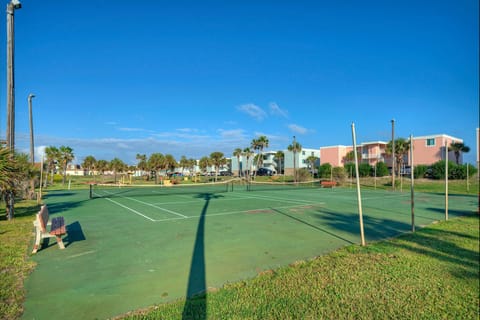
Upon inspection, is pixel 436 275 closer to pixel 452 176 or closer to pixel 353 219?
pixel 353 219

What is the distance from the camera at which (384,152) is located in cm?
5450

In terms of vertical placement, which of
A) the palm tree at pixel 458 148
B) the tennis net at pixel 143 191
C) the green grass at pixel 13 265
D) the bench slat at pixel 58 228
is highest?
the palm tree at pixel 458 148

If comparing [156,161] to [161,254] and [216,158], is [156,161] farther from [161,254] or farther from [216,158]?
[161,254]

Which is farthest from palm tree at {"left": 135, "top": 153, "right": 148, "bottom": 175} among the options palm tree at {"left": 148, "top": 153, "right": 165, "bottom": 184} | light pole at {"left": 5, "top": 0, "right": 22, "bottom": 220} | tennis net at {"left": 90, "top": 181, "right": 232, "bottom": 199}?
light pole at {"left": 5, "top": 0, "right": 22, "bottom": 220}

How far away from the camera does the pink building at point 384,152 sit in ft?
151

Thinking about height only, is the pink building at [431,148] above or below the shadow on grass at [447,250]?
above

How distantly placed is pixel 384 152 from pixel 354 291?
58.1 meters

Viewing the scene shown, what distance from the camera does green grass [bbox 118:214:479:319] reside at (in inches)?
125

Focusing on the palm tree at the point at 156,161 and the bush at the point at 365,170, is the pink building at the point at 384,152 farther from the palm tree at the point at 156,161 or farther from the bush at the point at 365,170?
the palm tree at the point at 156,161

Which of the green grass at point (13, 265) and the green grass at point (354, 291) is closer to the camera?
the green grass at point (354, 291)

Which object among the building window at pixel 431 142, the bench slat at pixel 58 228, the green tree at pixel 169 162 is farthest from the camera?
the green tree at pixel 169 162

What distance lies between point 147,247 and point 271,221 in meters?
4.66

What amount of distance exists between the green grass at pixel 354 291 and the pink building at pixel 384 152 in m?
46.6

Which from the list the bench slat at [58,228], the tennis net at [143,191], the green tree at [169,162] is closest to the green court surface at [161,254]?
the bench slat at [58,228]
